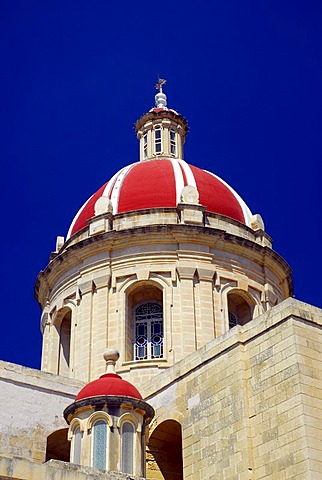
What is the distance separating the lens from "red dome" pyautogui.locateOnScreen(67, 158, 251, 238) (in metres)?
30.9

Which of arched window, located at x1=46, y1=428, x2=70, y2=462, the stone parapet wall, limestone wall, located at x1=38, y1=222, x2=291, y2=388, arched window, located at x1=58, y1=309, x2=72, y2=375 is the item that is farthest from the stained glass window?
arched window, located at x1=58, y1=309, x2=72, y2=375

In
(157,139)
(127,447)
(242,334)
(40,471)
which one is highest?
(157,139)

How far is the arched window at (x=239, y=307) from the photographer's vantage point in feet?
97.4

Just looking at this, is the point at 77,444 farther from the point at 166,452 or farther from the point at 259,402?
the point at 259,402

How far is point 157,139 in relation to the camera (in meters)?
35.7

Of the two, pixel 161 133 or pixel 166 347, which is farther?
pixel 161 133

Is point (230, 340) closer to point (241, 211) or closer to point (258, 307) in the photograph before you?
point (258, 307)

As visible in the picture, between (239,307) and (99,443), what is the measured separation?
1200cm

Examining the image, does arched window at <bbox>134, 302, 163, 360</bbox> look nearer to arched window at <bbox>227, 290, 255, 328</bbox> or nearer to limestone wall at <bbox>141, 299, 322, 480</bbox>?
arched window at <bbox>227, 290, 255, 328</bbox>

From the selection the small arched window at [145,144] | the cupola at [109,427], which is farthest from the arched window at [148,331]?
the small arched window at [145,144]

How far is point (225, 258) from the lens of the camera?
29.5 metres

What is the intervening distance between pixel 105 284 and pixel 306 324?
1125 cm

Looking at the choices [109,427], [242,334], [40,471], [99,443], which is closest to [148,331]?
[242,334]

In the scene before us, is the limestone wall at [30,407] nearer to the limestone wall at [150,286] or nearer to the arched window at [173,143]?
the limestone wall at [150,286]
